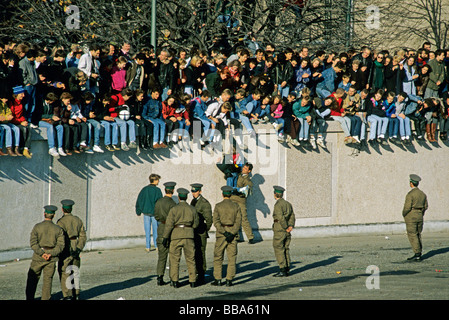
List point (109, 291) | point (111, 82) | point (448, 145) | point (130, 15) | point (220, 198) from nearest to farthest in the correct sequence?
point (109, 291) < point (111, 82) < point (220, 198) < point (448, 145) < point (130, 15)

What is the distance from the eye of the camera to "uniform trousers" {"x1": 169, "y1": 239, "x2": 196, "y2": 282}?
15.6 metres

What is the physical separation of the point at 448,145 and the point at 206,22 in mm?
8444

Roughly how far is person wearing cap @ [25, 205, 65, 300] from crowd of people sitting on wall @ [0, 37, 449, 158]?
3956 mm

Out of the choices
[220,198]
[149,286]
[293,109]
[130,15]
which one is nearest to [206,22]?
[130,15]

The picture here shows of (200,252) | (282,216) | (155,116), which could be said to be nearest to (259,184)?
(155,116)

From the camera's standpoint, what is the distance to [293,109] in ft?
72.4

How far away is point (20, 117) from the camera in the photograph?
1778 cm

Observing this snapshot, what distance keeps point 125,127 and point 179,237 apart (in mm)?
4725

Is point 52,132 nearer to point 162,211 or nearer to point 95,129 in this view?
point 95,129

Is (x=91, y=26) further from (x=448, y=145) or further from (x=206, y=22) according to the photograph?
(x=448, y=145)

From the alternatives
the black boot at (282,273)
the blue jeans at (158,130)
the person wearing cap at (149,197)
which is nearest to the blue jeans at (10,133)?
the person wearing cap at (149,197)

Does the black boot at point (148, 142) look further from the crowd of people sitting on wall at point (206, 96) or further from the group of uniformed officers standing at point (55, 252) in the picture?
the group of uniformed officers standing at point (55, 252)

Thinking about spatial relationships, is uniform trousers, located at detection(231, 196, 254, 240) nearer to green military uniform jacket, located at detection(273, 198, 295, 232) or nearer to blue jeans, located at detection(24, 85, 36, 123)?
green military uniform jacket, located at detection(273, 198, 295, 232)

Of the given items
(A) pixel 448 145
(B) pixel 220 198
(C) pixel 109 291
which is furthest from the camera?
(A) pixel 448 145
